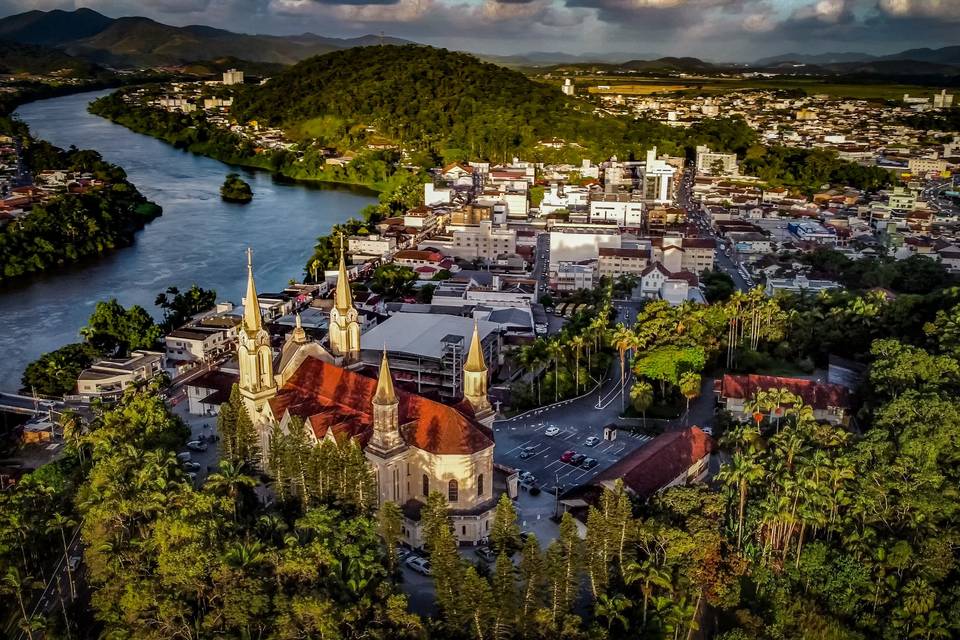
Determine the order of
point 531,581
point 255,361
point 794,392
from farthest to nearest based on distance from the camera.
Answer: point 794,392
point 255,361
point 531,581

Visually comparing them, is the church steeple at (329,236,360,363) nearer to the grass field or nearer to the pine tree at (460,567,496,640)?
the pine tree at (460,567,496,640)

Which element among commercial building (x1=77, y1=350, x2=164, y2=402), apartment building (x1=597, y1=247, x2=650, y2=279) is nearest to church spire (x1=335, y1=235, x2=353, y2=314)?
commercial building (x1=77, y1=350, x2=164, y2=402)

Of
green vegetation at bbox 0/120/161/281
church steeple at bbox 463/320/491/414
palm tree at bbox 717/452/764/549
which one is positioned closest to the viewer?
palm tree at bbox 717/452/764/549

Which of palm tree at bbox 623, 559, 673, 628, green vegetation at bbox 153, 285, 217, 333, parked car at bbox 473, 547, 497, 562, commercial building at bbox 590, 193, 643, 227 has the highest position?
commercial building at bbox 590, 193, 643, 227

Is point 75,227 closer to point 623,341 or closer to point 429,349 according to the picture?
point 429,349

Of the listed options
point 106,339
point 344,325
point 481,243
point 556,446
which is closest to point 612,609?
point 556,446

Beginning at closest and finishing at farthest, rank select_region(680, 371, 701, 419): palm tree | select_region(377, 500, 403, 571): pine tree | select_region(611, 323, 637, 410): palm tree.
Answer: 1. select_region(377, 500, 403, 571): pine tree
2. select_region(680, 371, 701, 419): palm tree
3. select_region(611, 323, 637, 410): palm tree

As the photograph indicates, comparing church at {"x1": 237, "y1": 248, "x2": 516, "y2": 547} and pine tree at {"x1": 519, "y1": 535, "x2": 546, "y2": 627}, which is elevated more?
church at {"x1": 237, "y1": 248, "x2": 516, "y2": 547}
